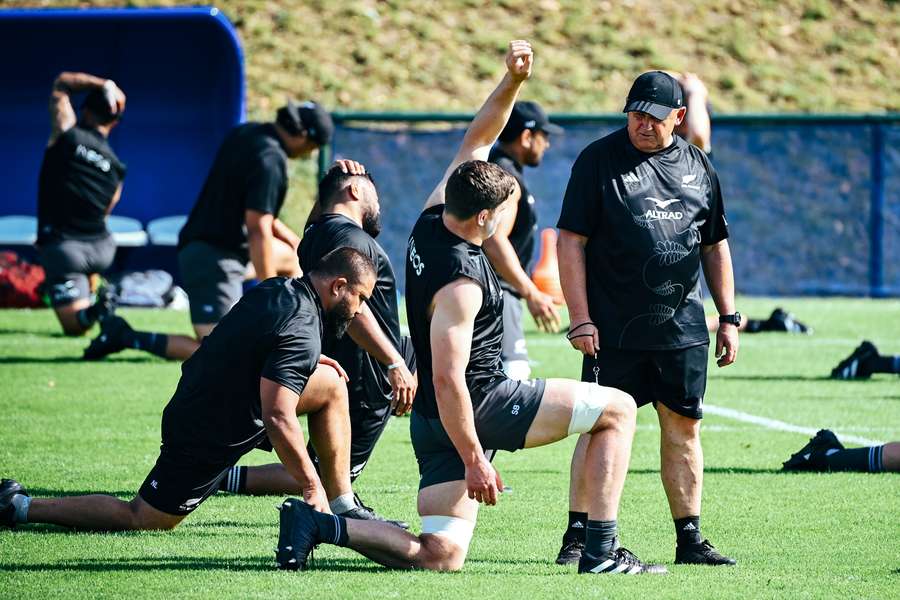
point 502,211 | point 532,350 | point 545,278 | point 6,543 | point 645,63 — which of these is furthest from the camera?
point 645,63

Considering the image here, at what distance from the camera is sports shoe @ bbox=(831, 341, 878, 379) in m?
12.5

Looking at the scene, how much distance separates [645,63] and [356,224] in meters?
19.0

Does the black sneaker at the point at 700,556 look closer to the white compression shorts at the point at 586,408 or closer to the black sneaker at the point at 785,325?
the white compression shorts at the point at 586,408

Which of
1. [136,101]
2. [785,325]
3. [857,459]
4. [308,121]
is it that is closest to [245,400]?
[857,459]

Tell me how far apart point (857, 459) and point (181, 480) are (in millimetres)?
3991

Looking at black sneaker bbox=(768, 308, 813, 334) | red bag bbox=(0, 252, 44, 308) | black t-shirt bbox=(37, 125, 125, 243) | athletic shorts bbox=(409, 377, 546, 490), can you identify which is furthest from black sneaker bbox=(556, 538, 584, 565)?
red bag bbox=(0, 252, 44, 308)

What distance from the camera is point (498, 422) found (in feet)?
19.0

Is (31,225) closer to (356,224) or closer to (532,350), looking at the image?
(532,350)

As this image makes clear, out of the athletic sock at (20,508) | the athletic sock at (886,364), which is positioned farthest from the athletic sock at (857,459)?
the athletic sock at (20,508)

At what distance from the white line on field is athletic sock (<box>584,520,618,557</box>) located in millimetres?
4039

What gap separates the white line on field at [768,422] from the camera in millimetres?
9633

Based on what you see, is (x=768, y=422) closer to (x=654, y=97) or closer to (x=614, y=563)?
(x=654, y=97)

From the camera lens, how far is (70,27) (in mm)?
19859

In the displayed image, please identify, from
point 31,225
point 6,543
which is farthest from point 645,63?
point 6,543
